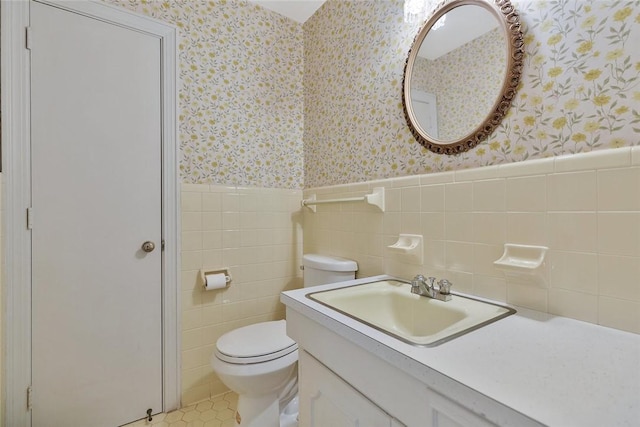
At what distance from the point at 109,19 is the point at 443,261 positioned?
6.32 feet

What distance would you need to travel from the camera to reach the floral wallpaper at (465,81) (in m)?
0.95

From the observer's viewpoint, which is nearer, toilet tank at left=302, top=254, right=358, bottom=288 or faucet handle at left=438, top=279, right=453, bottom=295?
faucet handle at left=438, top=279, right=453, bottom=295

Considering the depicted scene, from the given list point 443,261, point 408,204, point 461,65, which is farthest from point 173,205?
point 461,65

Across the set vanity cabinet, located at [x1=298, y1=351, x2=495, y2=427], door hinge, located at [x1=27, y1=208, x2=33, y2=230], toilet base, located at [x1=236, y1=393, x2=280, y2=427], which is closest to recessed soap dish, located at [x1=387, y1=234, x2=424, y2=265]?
vanity cabinet, located at [x1=298, y1=351, x2=495, y2=427]

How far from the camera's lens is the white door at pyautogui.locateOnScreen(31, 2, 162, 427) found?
1267 millimetres

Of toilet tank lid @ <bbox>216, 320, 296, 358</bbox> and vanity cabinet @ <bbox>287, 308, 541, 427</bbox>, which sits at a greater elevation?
vanity cabinet @ <bbox>287, 308, 541, 427</bbox>

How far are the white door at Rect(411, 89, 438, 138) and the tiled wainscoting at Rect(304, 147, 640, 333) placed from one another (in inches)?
8.1

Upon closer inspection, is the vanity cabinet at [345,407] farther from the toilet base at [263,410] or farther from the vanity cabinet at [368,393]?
the toilet base at [263,410]

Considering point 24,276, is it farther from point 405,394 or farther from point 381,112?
point 381,112

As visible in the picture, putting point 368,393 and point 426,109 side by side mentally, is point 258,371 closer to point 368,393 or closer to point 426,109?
point 368,393

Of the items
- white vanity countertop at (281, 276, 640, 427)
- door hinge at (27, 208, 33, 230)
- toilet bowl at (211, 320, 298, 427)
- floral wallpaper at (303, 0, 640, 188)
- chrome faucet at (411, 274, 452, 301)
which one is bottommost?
toilet bowl at (211, 320, 298, 427)

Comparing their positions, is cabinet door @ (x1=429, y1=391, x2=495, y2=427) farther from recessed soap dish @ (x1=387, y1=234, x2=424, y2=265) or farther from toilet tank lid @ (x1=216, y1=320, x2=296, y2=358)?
toilet tank lid @ (x1=216, y1=320, x2=296, y2=358)

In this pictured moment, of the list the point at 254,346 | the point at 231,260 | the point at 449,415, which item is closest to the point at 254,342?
the point at 254,346

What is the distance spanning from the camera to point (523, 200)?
853mm
